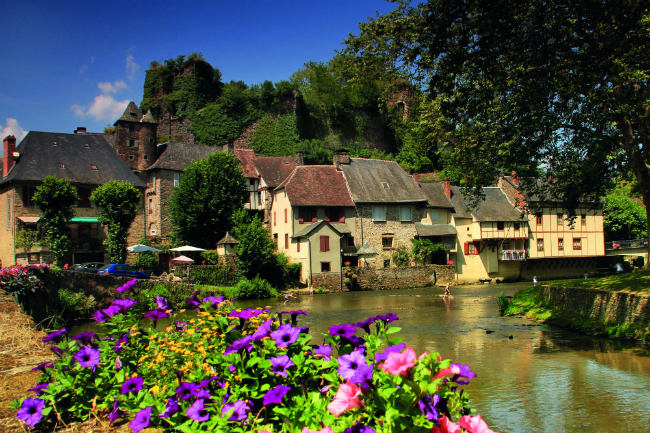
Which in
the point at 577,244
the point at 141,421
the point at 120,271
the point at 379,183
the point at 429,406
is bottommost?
the point at 120,271

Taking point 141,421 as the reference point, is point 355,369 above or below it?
above

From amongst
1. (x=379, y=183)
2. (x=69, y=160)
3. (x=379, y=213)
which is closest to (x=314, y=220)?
(x=379, y=213)

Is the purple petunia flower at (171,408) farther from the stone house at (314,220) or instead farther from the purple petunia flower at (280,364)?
the stone house at (314,220)

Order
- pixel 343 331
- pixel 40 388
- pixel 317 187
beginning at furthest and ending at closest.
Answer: pixel 317 187
pixel 40 388
pixel 343 331

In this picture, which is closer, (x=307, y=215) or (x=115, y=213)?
(x=115, y=213)

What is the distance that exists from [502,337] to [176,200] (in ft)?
110

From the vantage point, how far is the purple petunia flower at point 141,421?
3.53 meters

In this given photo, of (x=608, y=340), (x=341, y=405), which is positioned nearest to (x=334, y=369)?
(x=341, y=405)

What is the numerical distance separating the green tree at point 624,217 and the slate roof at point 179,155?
151 ft

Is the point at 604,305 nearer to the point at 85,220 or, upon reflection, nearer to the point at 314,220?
the point at 314,220

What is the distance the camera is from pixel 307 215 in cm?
4138

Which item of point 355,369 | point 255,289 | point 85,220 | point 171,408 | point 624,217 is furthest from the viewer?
point 624,217

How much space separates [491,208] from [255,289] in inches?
981

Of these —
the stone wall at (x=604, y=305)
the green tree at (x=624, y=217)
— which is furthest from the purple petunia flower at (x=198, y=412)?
the green tree at (x=624, y=217)
